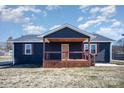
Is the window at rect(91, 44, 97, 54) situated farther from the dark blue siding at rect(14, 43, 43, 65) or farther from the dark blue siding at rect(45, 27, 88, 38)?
the dark blue siding at rect(14, 43, 43, 65)

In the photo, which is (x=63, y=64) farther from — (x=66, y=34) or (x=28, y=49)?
(x=28, y=49)

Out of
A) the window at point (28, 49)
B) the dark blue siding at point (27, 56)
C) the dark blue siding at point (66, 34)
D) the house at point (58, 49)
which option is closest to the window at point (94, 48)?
the house at point (58, 49)

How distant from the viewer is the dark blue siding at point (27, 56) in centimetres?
2761

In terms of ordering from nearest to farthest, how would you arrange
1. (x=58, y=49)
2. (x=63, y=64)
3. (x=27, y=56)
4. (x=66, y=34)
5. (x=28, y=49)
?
(x=63, y=64) < (x=66, y=34) < (x=58, y=49) < (x=28, y=49) < (x=27, y=56)

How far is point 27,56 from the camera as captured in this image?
91.0 ft

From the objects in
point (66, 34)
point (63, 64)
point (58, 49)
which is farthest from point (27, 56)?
point (63, 64)

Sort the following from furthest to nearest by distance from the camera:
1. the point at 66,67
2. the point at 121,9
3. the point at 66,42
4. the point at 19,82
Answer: the point at 121,9
the point at 66,42
the point at 66,67
the point at 19,82

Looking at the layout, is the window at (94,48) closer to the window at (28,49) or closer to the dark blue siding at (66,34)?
the dark blue siding at (66,34)

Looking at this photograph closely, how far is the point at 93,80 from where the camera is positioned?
14.7 meters

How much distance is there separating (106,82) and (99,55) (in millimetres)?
13796

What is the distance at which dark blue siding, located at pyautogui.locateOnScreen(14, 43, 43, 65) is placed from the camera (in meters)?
27.6
